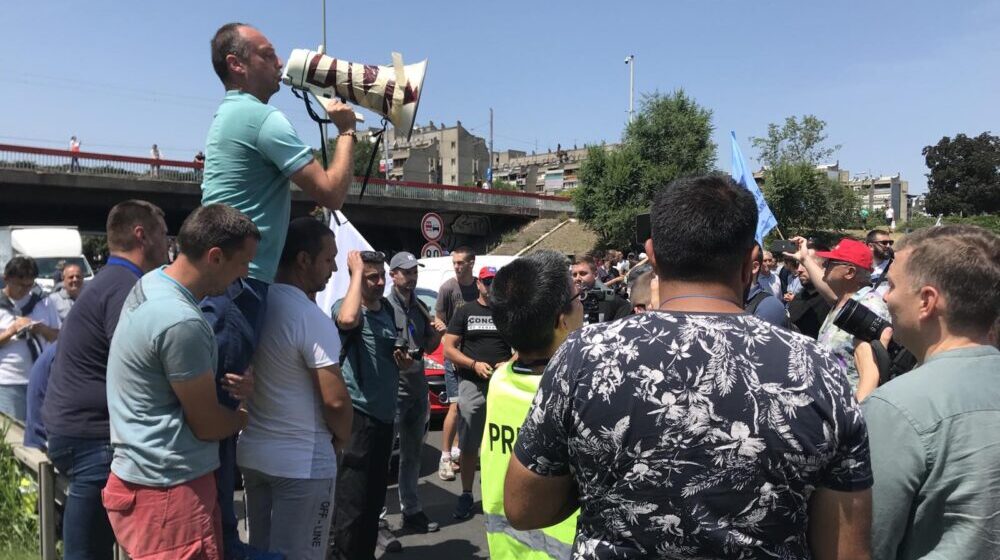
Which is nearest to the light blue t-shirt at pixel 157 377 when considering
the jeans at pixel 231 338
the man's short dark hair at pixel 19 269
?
the jeans at pixel 231 338

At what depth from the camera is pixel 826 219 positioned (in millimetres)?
37938

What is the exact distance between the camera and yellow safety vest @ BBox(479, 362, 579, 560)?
208 cm

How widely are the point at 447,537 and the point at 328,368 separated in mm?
2745

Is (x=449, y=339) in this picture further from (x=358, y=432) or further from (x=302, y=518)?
(x=302, y=518)

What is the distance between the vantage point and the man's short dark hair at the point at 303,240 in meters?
2.95

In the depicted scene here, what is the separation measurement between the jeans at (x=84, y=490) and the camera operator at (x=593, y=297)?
4809 mm

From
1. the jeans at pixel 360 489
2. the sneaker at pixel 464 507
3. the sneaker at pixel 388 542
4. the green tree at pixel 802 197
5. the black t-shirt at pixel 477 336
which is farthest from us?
the green tree at pixel 802 197

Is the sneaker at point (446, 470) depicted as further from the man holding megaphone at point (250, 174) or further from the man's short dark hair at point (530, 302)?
Result: the man's short dark hair at point (530, 302)

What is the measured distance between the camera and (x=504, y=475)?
2.10m

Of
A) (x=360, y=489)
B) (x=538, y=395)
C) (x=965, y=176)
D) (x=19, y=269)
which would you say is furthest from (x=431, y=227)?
(x=965, y=176)

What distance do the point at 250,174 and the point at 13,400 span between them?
15.6ft

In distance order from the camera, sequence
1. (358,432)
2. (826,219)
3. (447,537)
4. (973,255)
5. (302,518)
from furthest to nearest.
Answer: (826,219) < (447,537) < (358,432) < (302,518) < (973,255)

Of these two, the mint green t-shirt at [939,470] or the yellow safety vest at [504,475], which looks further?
the yellow safety vest at [504,475]

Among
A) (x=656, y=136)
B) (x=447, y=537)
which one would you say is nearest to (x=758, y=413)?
(x=447, y=537)
